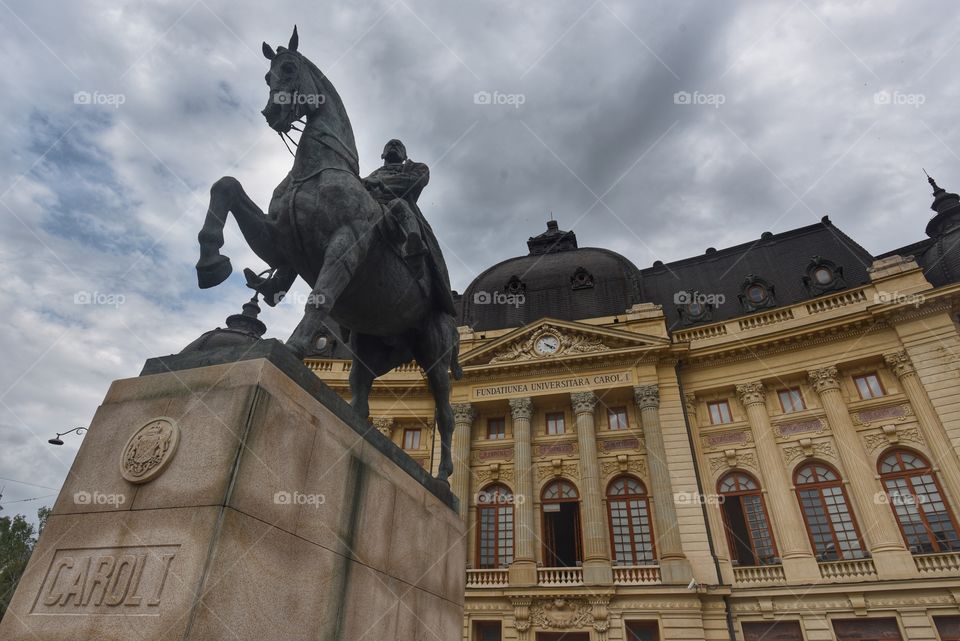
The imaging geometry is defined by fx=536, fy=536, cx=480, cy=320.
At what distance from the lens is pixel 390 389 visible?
29875 mm

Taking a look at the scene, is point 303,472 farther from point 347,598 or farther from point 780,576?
point 780,576

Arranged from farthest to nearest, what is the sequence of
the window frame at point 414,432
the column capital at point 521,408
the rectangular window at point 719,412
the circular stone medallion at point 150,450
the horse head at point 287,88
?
1. the window frame at point 414,432
2. the column capital at point 521,408
3. the rectangular window at point 719,412
4. the horse head at point 287,88
5. the circular stone medallion at point 150,450

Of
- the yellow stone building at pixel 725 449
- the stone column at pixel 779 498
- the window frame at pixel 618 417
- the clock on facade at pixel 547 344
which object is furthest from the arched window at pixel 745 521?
the clock on facade at pixel 547 344

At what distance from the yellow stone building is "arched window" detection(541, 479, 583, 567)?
74 millimetres

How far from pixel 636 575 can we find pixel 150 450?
2342 centimetres

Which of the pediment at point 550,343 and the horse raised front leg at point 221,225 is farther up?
the pediment at point 550,343

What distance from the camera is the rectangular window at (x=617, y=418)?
90.1ft

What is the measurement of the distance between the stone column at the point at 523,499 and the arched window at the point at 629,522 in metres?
3.70

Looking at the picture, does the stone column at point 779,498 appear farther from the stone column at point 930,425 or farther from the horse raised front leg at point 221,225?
the horse raised front leg at point 221,225

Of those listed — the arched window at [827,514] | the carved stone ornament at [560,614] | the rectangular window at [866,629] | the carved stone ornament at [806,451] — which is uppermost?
the carved stone ornament at [806,451]

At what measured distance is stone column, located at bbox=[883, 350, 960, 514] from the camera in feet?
66.9

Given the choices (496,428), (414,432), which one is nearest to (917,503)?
(496,428)

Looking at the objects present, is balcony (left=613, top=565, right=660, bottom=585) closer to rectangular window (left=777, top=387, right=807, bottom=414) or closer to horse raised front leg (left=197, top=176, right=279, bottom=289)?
rectangular window (left=777, top=387, right=807, bottom=414)

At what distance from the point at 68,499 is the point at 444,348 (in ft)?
12.8
